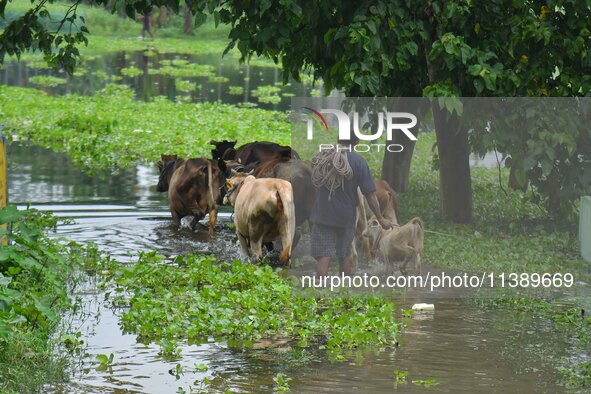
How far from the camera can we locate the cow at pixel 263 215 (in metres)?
13.6

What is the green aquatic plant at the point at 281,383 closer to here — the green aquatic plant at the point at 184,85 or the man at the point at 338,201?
the man at the point at 338,201

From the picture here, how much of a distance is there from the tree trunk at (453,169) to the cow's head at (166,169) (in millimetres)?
5440

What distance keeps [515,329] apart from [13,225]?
213 inches

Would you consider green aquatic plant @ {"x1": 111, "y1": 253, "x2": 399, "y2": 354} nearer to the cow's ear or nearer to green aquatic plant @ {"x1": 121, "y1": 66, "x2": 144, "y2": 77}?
the cow's ear

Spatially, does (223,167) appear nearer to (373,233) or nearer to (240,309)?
(373,233)

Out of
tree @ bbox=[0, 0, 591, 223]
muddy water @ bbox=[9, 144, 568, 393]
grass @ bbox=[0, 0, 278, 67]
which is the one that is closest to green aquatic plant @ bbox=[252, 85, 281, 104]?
grass @ bbox=[0, 0, 278, 67]

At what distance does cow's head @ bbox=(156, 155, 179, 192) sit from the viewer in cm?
1770

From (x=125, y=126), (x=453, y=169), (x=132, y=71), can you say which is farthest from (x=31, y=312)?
(x=132, y=71)

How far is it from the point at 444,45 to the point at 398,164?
1.64 metres

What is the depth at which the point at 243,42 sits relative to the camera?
49.2ft

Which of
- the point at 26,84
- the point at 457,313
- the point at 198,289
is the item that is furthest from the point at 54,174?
the point at 26,84

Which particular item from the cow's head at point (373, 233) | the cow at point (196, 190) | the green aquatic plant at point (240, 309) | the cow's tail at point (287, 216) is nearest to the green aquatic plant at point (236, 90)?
the cow at point (196, 190)

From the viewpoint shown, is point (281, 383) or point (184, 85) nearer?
point (281, 383)

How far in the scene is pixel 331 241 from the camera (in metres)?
12.6
